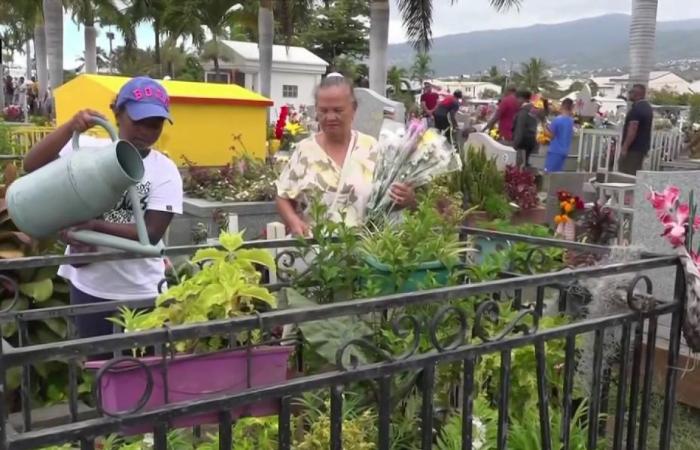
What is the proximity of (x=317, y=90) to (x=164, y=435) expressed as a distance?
6.77 feet

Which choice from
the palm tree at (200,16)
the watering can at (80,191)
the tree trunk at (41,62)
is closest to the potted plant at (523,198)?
the watering can at (80,191)

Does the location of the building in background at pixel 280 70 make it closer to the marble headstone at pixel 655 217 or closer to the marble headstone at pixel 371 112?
the marble headstone at pixel 371 112

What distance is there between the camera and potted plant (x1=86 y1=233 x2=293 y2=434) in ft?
5.10

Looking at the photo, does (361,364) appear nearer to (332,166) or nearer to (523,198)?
(332,166)

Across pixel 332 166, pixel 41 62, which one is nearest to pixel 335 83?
pixel 332 166

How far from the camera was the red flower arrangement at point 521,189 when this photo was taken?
820cm

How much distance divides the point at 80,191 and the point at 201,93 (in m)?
7.44

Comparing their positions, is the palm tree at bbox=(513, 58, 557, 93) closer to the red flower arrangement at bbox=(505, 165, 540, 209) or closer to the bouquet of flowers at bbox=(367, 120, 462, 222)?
the red flower arrangement at bbox=(505, 165, 540, 209)

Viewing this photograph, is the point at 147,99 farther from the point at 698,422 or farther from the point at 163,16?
the point at 163,16

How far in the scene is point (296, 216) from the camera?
3.29m

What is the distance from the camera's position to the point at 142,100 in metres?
2.56

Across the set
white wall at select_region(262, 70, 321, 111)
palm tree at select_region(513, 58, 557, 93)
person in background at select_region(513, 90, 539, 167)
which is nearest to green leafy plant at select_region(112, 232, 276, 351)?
person in background at select_region(513, 90, 539, 167)

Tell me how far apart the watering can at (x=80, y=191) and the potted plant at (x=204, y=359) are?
0.21m

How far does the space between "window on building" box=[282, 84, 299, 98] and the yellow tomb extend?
2660 centimetres
